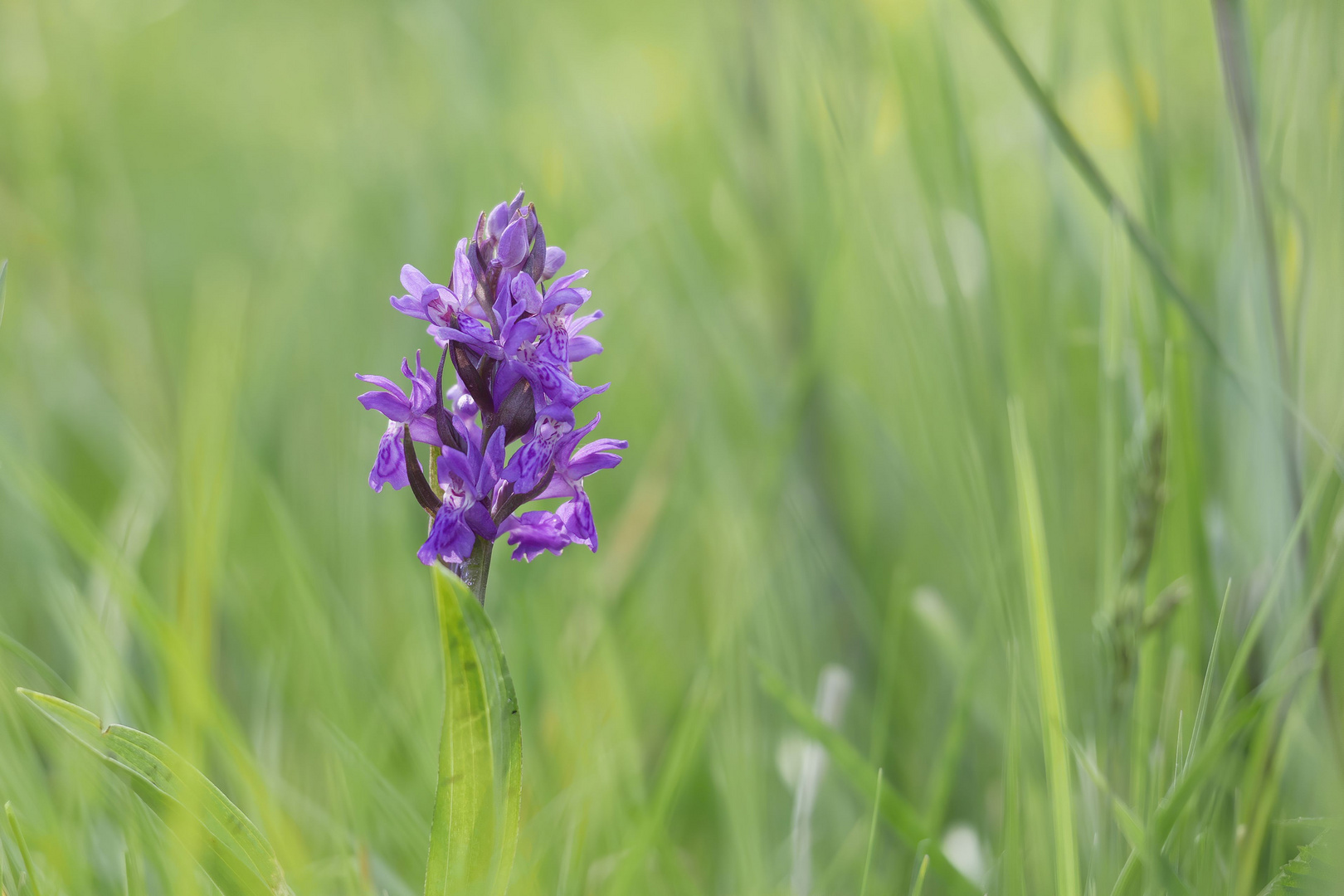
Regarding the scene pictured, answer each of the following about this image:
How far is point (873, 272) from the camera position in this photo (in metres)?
1.73

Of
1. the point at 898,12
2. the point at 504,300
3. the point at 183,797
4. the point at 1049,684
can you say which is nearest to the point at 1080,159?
the point at 1049,684

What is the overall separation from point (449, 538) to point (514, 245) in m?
0.32

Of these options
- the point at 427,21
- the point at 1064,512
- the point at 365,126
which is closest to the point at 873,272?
the point at 1064,512

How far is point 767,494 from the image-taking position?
5.55 ft

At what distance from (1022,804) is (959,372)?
604mm

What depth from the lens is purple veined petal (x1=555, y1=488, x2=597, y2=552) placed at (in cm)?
99

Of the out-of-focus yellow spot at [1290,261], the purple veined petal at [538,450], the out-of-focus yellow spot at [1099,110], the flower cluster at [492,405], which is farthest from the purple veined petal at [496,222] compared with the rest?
the out-of-focus yellow spot at [1099,110]

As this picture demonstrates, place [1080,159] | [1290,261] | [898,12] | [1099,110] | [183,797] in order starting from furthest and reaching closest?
1. [1099,110]
2. [898,12]
3. [1290,261]
4. [1080,159]
5. [183,797]

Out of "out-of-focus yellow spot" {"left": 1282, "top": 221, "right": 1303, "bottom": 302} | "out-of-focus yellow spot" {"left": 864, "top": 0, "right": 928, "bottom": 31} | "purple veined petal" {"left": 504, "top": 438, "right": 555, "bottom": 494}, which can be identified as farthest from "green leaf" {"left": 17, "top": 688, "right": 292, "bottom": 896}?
"out-of-focus yellow spot" {"left": 1282, "top": 221, "right": 1303, "bottom": 302}

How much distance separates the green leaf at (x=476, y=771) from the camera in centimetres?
81

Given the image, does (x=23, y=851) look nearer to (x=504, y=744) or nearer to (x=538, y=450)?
(x=504, y=744)

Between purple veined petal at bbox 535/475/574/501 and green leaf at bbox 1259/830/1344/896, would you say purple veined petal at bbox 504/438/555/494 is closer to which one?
purple veined petal at bbox 535/475/574/501

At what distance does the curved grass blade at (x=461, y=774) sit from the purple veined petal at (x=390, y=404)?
229mm

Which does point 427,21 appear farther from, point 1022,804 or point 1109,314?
point 1022,804
